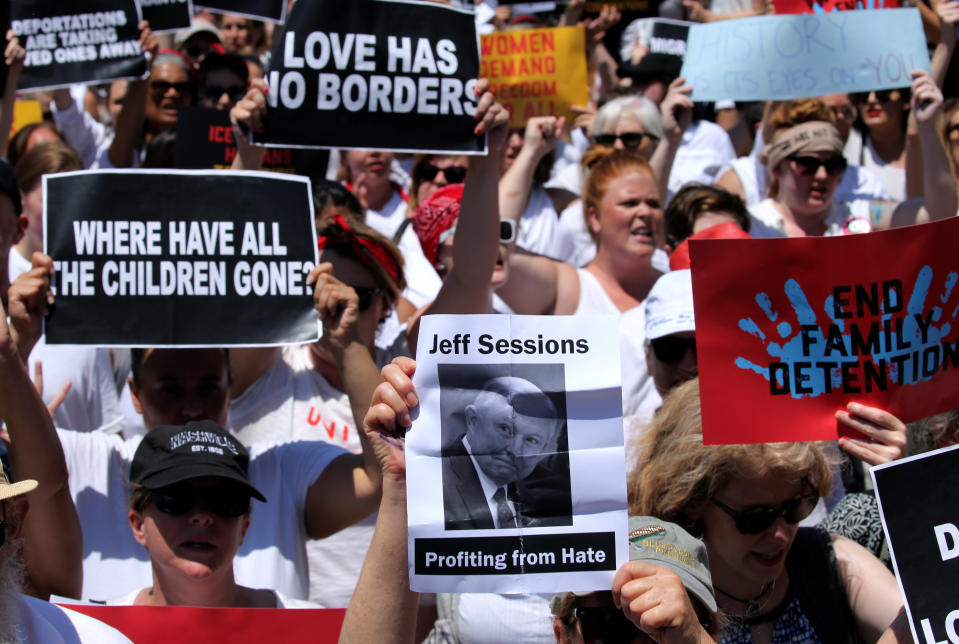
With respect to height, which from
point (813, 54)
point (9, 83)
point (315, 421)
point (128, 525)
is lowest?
point (128, 525)

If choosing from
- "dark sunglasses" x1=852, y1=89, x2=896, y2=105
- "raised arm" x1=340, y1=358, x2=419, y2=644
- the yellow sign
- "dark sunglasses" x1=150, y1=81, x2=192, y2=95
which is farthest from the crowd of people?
the yellow sign

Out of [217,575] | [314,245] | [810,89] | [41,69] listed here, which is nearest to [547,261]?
[314,245]

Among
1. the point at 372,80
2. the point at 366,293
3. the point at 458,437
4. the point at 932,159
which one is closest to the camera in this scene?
the point at 458,437

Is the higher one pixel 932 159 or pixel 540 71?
pixel 540 71

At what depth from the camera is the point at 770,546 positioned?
8.62ft

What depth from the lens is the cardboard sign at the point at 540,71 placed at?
5.50 metres

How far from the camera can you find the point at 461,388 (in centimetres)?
205

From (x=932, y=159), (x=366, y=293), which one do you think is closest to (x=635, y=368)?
(x=366, y=293)

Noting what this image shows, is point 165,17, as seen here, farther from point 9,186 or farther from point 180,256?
point 180,256

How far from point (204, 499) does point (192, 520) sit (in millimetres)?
60

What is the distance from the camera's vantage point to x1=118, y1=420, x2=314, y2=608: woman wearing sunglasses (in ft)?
9.16

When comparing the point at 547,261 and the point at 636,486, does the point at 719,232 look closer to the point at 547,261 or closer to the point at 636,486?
the point at 547,261

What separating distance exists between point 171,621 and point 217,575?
0.16 m

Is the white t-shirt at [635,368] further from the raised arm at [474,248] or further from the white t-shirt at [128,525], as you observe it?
the white t-shirt at [128,525]
